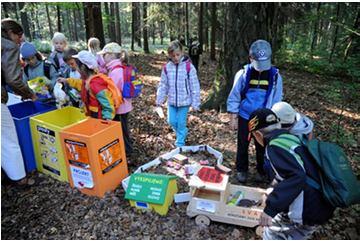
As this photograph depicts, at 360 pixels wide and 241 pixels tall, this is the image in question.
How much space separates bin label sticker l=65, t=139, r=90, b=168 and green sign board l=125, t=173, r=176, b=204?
60cm

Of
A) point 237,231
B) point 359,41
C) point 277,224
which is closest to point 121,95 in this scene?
point 237,231

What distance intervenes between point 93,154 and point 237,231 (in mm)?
1822

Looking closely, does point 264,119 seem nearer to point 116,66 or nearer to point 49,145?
point 116,66

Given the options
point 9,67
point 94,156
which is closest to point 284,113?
point 94,156

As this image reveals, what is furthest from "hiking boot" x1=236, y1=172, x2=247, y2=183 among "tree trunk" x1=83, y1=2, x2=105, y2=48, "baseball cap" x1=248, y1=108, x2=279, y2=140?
"tree trunk" x1=83, y1=2, x2=105, y2=48

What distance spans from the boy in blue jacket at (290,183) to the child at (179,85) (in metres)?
2.31

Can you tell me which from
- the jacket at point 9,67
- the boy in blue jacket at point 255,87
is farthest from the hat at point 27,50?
the boy in blue jacket at point 255,87

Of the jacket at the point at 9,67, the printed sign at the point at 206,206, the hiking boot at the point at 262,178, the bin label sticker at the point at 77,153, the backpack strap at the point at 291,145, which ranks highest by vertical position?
the jacket at the point at 9,67

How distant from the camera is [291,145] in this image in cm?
217

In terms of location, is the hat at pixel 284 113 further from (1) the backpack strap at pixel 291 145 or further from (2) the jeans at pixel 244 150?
(2) the jeans at pixel 244 150

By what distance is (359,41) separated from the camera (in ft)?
31.2

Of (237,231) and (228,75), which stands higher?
(228,75)

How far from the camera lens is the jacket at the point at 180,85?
180 inches

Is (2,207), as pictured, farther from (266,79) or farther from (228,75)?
(228,75)
